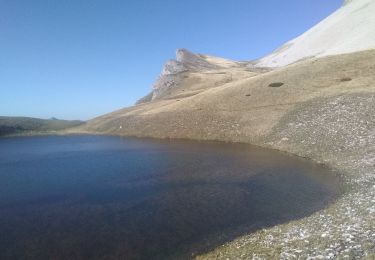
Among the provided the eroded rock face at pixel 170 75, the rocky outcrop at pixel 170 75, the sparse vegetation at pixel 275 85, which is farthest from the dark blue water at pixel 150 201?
the eroded rock face at pixel 170 75

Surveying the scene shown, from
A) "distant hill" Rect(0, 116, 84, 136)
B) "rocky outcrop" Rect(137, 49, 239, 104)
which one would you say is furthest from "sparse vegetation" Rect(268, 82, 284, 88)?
"distant hill" Rect(0, 116, 84, 136)

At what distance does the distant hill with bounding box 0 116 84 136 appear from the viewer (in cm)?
10696

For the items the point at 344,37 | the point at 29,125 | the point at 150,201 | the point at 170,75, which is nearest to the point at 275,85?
the point at 150,201

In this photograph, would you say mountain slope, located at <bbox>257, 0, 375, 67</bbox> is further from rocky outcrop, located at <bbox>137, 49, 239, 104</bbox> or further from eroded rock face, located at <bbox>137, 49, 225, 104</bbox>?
eroded rock face, located at <bbox>137, 49, 225, 104</bbox>

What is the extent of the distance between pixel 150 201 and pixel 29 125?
322 feet

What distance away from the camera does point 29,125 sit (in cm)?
11350

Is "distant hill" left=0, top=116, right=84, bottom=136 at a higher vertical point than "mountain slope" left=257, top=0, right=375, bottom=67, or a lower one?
lower

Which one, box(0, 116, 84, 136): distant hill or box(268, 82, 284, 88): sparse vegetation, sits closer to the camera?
box(268, 82, 284, 88): sparse vegetation

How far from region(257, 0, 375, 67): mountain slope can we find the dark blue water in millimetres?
64057

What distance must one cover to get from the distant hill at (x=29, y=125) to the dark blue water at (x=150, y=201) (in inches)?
2490

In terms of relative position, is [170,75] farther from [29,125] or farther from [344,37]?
[344,37]

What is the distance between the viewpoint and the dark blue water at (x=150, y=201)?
67.8ft

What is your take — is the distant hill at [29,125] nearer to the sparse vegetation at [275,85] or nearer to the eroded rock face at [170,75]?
the eroded rock face at [170,75]

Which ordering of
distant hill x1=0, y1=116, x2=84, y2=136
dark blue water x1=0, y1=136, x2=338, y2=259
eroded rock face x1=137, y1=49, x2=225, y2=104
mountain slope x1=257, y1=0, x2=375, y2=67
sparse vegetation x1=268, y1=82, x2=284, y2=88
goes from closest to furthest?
dark blue water x1=0, y1=136, x2=338, y2=259
sparse vegetation x1=268, y1=82, x2=284, y2=88
mountain slope x1=257, y1=0, x2=375, y2=67
distant hill x1=0, y1=116, x2=84, y2=136
eroded rock face x1=137, y1=49, x2=225, y2=104
